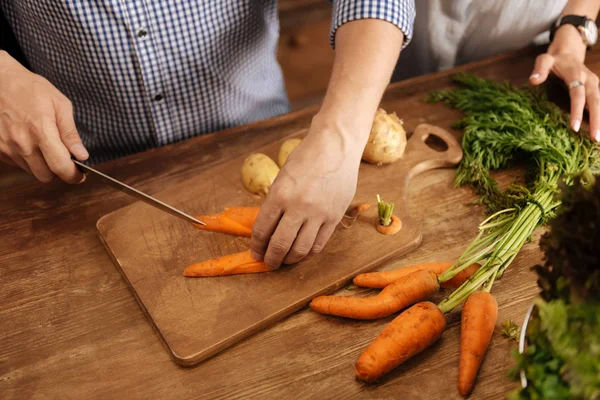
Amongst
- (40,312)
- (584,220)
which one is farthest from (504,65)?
(40,312)

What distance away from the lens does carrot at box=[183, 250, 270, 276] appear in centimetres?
128

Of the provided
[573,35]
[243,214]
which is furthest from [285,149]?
[573,35]

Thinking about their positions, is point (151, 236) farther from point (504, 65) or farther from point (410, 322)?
point (504, 65)

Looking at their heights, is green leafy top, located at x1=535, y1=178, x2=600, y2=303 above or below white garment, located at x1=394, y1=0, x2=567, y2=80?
above

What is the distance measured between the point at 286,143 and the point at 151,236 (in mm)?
486

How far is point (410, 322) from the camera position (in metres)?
1.12

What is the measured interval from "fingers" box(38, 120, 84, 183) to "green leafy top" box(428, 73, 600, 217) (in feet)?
3.55

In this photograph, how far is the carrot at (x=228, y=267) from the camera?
1281 millimetres

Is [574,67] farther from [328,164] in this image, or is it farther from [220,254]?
[220,254]

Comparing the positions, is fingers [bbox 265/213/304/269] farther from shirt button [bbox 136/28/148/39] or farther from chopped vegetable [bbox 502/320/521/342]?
shirt button [bbox 136/28/148/39]

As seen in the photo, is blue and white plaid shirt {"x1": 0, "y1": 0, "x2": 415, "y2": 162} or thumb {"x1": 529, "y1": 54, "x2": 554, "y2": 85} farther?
thumb {"x1": 529, "y1": 54, "x2": 554, "y2": 85}

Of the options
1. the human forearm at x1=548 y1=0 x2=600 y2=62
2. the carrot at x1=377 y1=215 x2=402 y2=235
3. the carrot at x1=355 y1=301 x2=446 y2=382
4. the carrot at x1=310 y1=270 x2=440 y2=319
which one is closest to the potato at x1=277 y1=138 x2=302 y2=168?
the carrot at x1=377 y1=215 x2=402 y2=235

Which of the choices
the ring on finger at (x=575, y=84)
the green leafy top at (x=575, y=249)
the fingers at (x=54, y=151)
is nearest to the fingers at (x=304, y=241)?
the green leafy top at (x=575, y=249)

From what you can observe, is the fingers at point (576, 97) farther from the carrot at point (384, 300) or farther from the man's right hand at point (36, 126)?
the man's right hand at point (36, 126)
